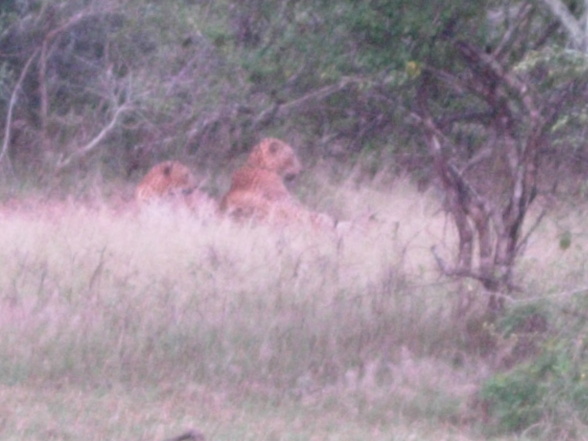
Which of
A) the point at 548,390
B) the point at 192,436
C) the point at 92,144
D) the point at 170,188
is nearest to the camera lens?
the point at 192,436

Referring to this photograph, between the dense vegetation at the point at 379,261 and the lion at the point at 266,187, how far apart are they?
124 centimetres

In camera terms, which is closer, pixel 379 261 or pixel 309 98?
pixel 309 98

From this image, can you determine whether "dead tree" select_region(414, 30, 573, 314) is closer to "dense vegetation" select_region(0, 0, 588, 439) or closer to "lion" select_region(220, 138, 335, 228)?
"dense vegetation" select_region(0, 0, 588, 439)

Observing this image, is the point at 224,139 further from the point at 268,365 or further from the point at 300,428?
the point at 300,428

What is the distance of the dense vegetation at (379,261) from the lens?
6.98 metres

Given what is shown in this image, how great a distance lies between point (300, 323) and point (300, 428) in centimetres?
171

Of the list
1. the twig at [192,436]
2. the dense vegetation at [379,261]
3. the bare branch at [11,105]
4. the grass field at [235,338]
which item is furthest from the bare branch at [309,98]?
the bare branch at [11,105]

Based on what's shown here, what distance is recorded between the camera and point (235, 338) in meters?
7.64

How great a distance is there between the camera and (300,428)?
621cm

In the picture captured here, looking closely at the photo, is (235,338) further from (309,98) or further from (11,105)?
(11,105)

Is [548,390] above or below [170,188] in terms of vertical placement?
below

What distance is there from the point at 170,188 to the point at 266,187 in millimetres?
1106

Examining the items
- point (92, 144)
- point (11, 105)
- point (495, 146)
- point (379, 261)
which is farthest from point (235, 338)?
point (11, 105)

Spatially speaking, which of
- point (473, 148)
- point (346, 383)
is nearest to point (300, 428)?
point (346, 383)
